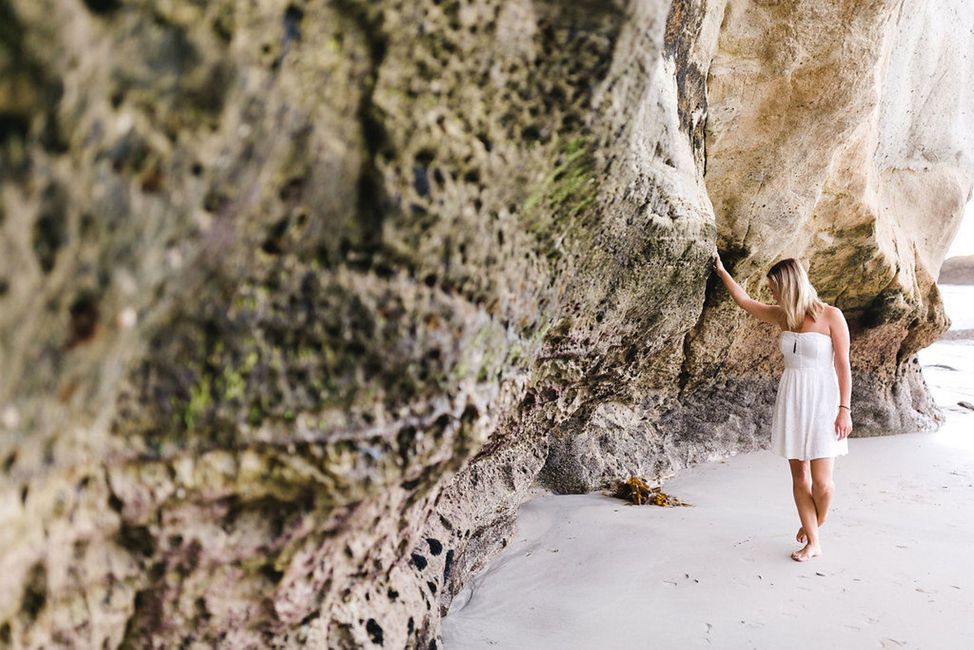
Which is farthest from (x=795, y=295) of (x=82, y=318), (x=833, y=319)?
(x=82, y=318)

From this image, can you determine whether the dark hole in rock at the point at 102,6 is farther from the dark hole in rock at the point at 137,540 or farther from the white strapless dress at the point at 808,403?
the white strapless dress at the point at 808,403

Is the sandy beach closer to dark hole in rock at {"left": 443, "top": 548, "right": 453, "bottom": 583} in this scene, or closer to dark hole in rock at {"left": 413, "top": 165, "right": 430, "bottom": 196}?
dark hole in rock at {"left": 443, "top": 548, "right": 453, "bottom": 583}

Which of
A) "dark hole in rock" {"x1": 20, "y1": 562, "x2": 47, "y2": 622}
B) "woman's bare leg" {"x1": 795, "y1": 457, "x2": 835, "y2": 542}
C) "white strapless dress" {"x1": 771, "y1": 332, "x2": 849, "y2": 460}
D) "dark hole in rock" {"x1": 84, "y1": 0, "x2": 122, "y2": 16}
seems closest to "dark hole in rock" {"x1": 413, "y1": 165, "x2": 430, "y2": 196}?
"dark hole in rock" {"x1": 84, "y1": 0, "x2": 122, "y2": 16}

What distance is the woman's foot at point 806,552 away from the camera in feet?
11.4

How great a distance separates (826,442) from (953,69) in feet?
15.1

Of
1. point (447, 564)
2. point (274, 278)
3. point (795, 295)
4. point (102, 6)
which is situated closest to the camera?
point (102, 6)

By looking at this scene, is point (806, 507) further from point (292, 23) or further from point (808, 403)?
point (292, 23)

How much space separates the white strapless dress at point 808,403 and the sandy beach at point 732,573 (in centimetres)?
51

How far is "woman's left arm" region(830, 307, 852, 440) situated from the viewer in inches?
145

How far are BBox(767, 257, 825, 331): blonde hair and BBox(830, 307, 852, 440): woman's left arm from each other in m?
0.13

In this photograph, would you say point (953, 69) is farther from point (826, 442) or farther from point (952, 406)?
point (826, 442)

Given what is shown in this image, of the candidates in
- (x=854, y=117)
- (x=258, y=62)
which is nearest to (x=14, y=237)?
(x=258, y=62)

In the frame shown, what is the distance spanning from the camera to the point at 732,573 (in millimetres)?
3352

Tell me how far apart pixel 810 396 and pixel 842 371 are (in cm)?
23
